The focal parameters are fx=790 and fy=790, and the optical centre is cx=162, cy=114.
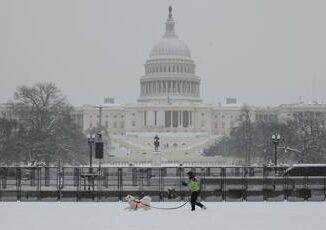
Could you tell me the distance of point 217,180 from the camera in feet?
115

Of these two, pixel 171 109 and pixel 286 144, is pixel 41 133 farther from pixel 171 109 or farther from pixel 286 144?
pixel 171 109

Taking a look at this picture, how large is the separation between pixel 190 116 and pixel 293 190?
415 ft

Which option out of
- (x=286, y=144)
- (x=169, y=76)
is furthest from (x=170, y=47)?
(x=286, y=144)

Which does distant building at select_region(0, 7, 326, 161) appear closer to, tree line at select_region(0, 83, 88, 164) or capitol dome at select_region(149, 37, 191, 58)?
capitol dome at select_region(149, 37, 191, 58)

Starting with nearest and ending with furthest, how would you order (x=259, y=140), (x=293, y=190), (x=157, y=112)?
1. (x=293, y=190)
2. (x=259, y=140)
3. (x=157, y=112)

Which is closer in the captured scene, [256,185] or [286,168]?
[256,185]

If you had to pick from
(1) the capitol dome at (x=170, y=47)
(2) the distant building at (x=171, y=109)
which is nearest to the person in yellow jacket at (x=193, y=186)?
(2) the distant building at (x=171, y=109)

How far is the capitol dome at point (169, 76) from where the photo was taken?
16538 centimetres
